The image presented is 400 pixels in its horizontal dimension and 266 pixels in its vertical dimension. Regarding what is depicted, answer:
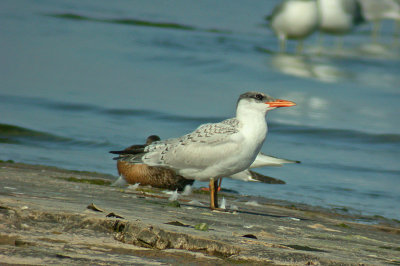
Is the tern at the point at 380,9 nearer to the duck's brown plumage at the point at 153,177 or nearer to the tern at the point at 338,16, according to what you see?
the tern at the point at 338,16

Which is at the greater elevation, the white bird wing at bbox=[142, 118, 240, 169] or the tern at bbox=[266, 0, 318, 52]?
the tern at bbox=[266, 0, 318, 52]

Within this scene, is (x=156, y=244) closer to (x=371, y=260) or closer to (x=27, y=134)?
(x=371, y=260)

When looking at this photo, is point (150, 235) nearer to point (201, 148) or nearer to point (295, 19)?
point (201, 148)

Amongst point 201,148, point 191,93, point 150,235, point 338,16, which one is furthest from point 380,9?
point 150,235

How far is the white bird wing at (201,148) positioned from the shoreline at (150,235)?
0.48 m

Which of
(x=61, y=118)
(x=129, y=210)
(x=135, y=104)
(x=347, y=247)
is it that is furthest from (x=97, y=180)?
(x=135, y=104)

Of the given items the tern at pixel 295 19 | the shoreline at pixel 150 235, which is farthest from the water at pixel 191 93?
the shoreline at pixel 150 235

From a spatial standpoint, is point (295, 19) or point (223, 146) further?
point (295, 19)

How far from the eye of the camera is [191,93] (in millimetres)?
13047

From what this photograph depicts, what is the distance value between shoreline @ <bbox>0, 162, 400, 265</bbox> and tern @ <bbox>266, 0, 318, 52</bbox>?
1486 cm

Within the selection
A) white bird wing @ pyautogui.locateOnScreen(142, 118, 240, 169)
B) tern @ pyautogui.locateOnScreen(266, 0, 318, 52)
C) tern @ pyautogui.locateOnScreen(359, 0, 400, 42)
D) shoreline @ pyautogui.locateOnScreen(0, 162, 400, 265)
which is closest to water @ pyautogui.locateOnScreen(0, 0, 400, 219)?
tern @ pyautogui.locateOnScreen(266, 0, 318, 52)

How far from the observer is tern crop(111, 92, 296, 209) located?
522 centimetres

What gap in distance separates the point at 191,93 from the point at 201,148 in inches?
303

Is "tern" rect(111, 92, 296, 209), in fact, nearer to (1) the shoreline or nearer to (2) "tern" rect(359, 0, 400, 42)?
(1) the shoreline
